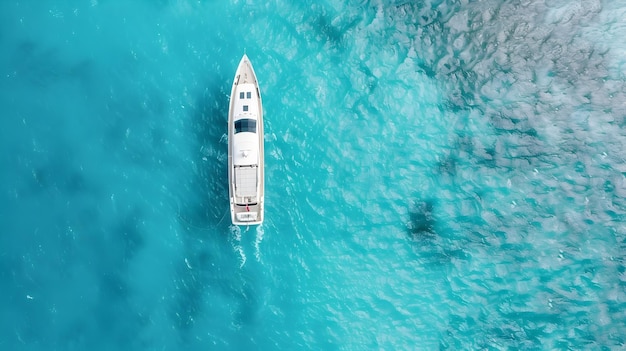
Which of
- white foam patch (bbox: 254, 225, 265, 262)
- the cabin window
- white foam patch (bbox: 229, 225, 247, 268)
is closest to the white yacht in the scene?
the cabin window

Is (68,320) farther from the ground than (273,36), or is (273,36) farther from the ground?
(273,36)

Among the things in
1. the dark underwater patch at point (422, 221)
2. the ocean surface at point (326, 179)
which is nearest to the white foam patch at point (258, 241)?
the ocean surface at point (326, 179)

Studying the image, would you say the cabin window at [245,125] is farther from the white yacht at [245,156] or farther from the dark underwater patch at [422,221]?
the dark underwater patch at [422,221]

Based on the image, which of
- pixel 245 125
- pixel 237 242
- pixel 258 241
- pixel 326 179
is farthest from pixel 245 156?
pixel 237 242

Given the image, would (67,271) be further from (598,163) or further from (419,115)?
(598,163)

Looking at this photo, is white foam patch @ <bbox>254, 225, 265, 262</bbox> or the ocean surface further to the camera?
white foam patch @ <bbox>254, 225, 265, 262</bbox>

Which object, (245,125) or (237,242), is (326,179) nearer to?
(245,125)

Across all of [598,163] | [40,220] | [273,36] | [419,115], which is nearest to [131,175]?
[40,220]

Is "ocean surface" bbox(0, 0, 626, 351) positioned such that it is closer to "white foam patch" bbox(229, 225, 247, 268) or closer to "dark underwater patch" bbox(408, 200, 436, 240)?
→ "dark underwater patch" bbox(408, 200, 436, 240)
